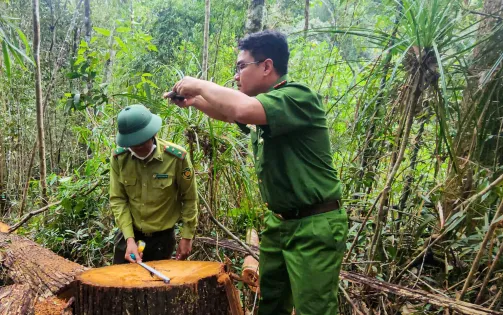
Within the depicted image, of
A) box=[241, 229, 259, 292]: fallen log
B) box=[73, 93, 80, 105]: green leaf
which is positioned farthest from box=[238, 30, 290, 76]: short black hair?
box=[73, 93, 80, 105]: green leaf

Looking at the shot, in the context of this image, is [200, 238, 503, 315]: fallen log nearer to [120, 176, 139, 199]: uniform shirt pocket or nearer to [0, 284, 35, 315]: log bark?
[120, 176, 139, 199]: uniform shirt pocket

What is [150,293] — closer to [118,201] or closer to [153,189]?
[153,189]

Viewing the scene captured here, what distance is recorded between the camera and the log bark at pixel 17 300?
2147 mm

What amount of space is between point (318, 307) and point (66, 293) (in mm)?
1859

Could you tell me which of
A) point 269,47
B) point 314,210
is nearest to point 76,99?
point 269,47

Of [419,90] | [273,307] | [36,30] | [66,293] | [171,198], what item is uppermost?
[36,30]

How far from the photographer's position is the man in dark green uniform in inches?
69.0

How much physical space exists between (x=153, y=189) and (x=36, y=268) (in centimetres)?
113

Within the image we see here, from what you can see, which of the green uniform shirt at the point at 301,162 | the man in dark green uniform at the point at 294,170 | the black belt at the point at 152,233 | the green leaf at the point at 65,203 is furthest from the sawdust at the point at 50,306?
the green leaf at the point at 65,203

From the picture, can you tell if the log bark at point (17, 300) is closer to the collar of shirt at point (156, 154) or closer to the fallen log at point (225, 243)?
the collar of shirt at point (156, 154)

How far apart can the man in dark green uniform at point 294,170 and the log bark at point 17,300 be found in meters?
1.52

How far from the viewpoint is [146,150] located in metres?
2.83

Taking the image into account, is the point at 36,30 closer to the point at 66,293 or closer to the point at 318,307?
the point at 66,293

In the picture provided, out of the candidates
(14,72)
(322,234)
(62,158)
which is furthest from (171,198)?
(62,158)
